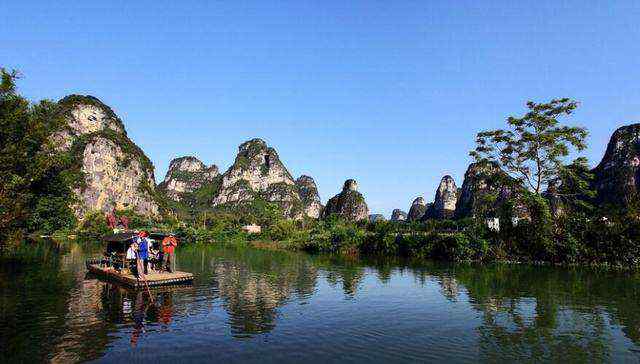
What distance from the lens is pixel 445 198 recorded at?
181125mm

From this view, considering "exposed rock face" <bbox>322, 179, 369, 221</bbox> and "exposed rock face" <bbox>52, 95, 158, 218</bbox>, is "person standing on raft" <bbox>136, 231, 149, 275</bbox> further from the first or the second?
"exposed rock face" <bbox>52, 95, 158, 218</bbox>

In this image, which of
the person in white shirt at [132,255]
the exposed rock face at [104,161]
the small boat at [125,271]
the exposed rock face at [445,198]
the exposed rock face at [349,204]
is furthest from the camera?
the exposed rock face at [445,198]

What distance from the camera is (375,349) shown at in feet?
44.3

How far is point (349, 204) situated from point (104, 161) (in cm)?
9019

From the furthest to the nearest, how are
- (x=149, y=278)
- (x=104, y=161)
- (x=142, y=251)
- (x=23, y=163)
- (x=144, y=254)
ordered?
(x=104, y=161) → (x=23, y=163) → (x=144, y=254) → (x=142, y=251) → (x=149, y=278)

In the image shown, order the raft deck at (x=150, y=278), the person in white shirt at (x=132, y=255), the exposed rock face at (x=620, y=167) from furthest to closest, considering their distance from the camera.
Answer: the exposed rock face at (x=620, y=167)
the person in white shirt at (x=132, y=255)
the raft deck at (x=150, y=278)

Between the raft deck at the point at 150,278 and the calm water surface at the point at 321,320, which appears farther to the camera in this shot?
the raft deck at the point at 150,278

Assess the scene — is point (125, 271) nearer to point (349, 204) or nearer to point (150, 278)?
point (150, 278)

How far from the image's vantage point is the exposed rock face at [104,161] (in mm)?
156250

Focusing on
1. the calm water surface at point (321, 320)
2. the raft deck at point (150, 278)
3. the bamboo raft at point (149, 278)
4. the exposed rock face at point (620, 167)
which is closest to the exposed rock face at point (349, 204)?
the exposed rock face at point (620, 167)

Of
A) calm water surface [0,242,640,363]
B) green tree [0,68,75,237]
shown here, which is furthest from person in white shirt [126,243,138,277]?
green tree [0,68,75,237]

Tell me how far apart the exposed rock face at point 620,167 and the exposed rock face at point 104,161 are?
143 meters

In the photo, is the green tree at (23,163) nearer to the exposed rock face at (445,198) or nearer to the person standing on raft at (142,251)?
the person standing on raft at (142,251)

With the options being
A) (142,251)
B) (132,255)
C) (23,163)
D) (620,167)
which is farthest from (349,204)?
(142,251)
